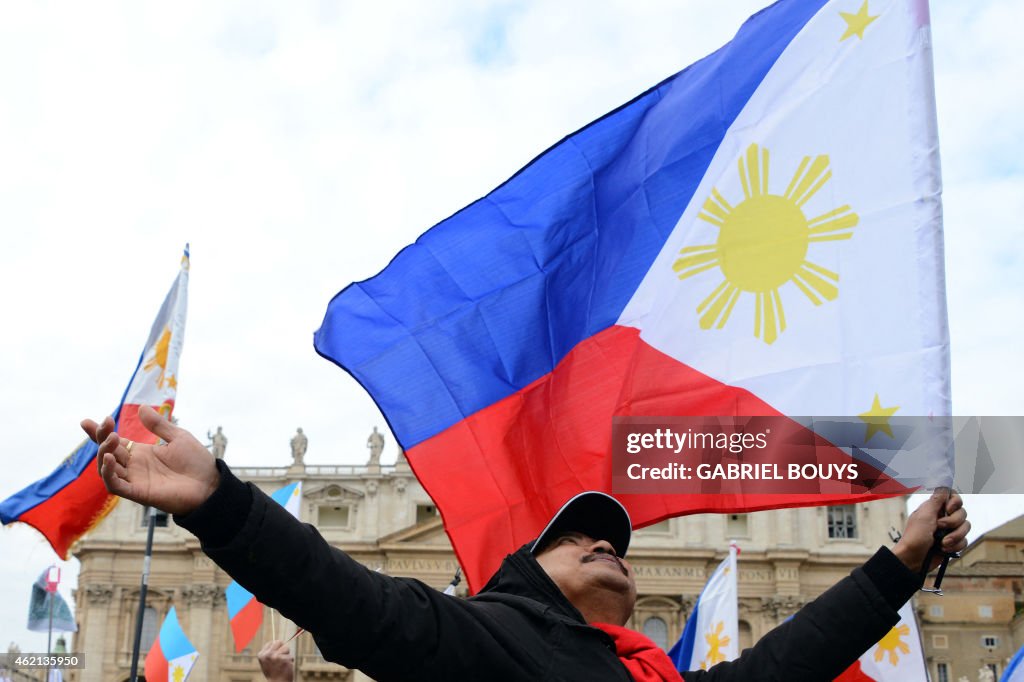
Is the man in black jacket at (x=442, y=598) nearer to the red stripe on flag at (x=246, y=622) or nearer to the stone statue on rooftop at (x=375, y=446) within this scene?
the red stripe on flag at (x=246, y=622)

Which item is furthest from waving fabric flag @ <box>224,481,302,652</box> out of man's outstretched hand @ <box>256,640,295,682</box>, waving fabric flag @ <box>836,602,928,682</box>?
man's outstretched hand @ <box>256,640,295,682</box>

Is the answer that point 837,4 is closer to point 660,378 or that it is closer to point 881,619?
point 660,378

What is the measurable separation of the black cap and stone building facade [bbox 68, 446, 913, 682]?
50.0 meters

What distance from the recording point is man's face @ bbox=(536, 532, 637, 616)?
347 cm

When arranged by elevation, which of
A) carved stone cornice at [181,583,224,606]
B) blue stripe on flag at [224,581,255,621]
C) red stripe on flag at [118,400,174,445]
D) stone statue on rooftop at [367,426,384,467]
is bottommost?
blue stripe on flag at [224,581,255,621]

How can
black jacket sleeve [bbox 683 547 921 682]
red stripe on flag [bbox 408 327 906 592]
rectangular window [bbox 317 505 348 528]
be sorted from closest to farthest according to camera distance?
black jacket sleeve [bbox 683 547 921 682], red stripe on flag [bbox 408 327 906 592], rectangular window [bbox 317 505 348 528]

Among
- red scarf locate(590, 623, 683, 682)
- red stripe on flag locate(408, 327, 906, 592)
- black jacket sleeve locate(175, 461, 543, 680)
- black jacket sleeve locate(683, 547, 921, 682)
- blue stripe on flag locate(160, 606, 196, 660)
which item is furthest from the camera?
blue stripe on flag locate(160, 606, 196, 660)

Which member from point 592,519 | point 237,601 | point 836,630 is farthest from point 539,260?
point 237,601

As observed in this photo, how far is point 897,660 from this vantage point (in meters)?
12.5

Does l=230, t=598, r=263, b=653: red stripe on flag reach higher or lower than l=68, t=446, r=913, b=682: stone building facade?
lower

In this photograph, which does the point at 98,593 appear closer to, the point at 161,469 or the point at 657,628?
the point at 657,628

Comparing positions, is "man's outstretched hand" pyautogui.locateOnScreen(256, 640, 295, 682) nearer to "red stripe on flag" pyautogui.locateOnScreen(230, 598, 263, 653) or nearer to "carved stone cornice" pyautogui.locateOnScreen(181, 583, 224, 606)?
"red stripe on flag" pyautogui.locateOnScreen(230, 598, 263, 653)

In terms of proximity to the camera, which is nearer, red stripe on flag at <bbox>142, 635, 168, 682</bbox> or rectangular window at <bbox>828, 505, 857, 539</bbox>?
red stripe on flag at <bbox>142, 635, 168, 682</bbox>

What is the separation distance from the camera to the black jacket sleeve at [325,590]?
105 inches
